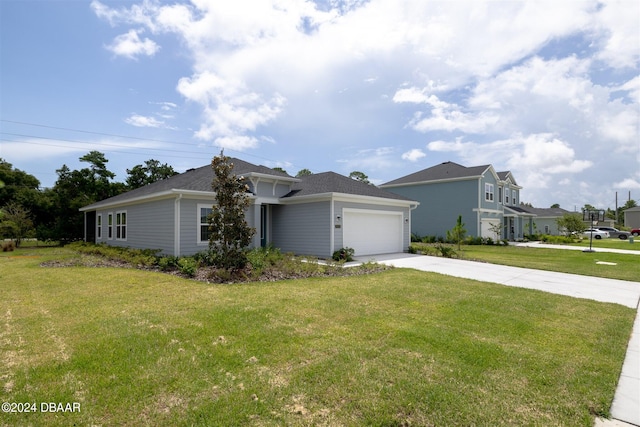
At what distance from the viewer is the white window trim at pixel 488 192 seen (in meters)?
27.5

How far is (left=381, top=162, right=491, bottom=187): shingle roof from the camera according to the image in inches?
1080

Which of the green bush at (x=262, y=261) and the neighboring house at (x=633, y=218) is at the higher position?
the neighboring house at (x=633, y=218)

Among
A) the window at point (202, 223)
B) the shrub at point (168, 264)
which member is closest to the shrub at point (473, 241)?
the window at point (202, 223)

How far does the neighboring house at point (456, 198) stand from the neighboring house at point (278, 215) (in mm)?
10957

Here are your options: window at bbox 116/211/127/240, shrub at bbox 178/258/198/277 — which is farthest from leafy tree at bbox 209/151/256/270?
window at bbox 116/211/127/240

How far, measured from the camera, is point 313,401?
120 inches

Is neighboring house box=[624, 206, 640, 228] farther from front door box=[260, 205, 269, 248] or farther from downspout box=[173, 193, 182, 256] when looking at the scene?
downspout box=[173, 193, 182, 256]

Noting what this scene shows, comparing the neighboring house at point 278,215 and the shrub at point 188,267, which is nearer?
the shrub at point 188,267

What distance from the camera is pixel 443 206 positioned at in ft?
92.8

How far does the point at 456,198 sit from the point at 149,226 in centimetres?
2334

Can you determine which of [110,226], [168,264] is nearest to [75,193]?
[110,226]

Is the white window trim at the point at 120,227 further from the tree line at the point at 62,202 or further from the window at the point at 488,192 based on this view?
the window at the point at 488,192

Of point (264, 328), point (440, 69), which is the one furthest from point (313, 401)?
point (440, 69)

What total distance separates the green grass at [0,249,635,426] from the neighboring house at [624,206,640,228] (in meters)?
74.6
